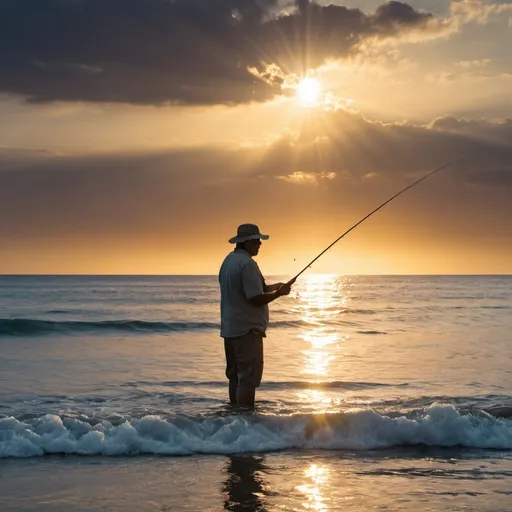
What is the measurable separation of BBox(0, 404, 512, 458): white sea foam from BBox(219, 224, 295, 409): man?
0.52 m

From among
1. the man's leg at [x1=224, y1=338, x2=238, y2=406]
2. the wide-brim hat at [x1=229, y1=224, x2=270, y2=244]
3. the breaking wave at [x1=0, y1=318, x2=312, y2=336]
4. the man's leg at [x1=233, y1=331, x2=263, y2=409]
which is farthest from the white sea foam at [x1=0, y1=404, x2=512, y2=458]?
the breaking wave at [x1=0, y1=318, x2=312, y2=336]

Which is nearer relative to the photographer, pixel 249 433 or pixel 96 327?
pixel 249 433

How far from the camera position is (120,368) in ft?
45.8

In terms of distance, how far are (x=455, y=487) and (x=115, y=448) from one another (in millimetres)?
2913

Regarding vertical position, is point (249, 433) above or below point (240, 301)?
below

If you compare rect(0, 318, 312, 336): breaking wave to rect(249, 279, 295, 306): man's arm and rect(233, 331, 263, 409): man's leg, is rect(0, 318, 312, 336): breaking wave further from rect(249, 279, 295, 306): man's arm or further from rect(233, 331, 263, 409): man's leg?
rect(249, 279, 295, 306): man's arm

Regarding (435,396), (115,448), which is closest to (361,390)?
(435,396)

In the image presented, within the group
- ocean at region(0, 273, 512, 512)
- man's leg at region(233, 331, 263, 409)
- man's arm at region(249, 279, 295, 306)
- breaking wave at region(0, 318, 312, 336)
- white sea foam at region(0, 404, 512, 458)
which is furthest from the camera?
breaking wave at region(0, 318, 312, 336)

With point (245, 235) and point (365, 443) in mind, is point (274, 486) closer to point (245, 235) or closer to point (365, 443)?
point (365, 443)

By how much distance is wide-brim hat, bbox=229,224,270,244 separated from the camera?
7.69 m

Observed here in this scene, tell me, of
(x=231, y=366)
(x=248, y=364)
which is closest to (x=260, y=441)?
(x=248, y=364)

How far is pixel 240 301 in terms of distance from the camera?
7.65m

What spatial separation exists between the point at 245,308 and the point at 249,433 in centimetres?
126

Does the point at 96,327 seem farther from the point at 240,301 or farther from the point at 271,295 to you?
the point at 271,295
